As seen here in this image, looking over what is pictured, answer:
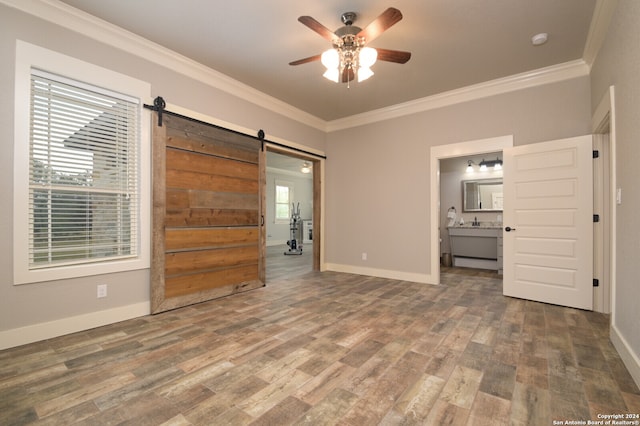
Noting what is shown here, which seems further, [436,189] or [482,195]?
[482,195]

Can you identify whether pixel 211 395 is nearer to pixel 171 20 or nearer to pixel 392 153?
pixel 171 20

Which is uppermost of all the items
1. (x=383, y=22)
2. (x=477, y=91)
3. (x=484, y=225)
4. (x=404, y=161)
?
(x=477, y=91)

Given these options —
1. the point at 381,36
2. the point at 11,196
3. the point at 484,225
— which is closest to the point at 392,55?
the point at 381,36

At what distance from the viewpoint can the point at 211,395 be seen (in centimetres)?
168

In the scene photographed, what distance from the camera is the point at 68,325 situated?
258 cm

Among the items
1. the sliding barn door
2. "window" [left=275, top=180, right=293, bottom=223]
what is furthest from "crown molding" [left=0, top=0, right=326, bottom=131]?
"window" [left=275, top=180, right=293, bottom=223]

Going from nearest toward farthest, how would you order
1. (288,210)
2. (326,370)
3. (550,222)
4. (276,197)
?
(326,370), (550,222), (276,197), (288,210)

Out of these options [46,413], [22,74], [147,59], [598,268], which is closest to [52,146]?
[22,74]

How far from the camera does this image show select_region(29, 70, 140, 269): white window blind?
8.11ft

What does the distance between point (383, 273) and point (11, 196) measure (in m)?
4.62

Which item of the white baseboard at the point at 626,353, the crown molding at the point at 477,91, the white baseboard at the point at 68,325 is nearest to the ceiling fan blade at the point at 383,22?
the crown molding at the point at 477,91

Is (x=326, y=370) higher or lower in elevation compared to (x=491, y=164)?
lower

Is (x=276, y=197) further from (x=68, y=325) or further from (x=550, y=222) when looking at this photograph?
(x=550, y=222)

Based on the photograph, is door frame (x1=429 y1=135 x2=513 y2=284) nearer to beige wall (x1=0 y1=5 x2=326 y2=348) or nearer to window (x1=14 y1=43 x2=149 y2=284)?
beige wall (x1=0 y1=5 x2=326 y2=348)
